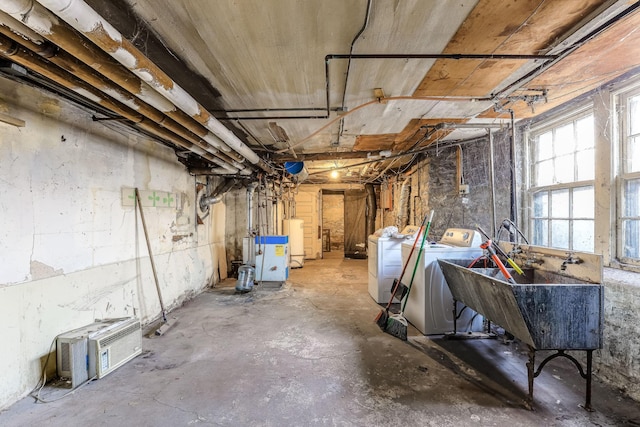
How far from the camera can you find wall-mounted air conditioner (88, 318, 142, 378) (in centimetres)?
212

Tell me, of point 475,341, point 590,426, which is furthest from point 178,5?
point 475,341

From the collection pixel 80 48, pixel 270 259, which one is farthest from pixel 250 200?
pixel 80 48

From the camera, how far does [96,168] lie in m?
2.56

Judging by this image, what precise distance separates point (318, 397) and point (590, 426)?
1584 mm

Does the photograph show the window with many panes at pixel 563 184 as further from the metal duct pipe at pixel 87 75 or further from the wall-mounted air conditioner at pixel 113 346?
the wall-mounted air conditioner at pixel 113 346

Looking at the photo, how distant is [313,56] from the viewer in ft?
6.31

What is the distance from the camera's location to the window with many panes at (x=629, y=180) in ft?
6.89

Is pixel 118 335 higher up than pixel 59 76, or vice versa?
pixel 59 76

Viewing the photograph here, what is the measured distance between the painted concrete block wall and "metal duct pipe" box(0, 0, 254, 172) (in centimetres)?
97

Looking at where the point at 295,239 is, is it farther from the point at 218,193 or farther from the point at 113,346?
the point at 113,346

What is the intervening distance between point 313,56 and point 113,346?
2689mm

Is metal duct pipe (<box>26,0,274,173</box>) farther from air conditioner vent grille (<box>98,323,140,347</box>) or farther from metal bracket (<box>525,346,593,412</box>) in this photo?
metal bracket (<box>525,346,593,412</box>)

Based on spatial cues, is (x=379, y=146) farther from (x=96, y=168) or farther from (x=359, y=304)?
(x=96, y=168)

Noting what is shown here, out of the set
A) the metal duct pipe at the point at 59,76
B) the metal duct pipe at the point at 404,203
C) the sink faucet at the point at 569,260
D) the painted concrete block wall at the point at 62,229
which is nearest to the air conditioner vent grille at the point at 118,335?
the painted concrete block wall at the point at 62,229
